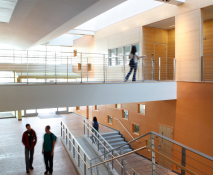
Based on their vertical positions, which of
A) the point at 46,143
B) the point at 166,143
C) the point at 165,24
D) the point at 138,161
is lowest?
the point at 138,161

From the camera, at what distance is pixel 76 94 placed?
5129mm

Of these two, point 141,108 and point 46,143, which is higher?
point 141,108

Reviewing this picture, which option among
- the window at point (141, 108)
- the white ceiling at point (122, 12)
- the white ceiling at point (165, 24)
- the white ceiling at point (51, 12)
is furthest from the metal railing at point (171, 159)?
the white ceiling at point (122, 12)

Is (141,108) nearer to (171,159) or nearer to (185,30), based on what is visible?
(185,30)

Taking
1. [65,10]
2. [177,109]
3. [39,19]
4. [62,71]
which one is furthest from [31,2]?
[62,71]

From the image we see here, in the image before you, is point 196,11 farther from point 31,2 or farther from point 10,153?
point 10,153

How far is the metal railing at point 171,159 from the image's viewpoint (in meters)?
2.22

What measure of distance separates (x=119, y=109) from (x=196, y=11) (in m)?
5.75

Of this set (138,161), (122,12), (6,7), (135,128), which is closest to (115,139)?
(135,128)

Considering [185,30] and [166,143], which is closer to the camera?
[185,30]

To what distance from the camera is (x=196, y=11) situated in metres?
6.30

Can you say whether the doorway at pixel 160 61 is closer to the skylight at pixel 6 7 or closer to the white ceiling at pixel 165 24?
the white ceiling at pixel 165 24

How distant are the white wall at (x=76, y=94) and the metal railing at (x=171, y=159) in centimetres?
141

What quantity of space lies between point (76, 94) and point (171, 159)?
3493 millimetres
